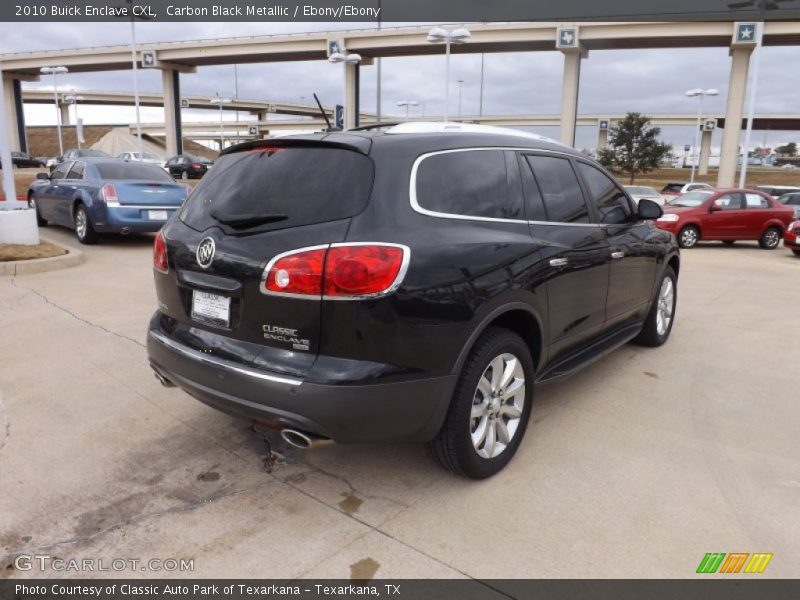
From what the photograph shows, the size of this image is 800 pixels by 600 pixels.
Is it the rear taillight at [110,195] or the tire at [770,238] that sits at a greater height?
the rear taillight at [110,195]

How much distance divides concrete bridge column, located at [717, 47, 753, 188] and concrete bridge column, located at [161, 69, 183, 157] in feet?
148

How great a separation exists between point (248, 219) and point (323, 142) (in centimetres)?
55

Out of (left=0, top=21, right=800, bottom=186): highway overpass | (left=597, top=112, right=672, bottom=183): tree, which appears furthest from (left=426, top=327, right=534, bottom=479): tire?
(left=597, top=112, right=672, bottom=183): tree

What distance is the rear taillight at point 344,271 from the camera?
8.87 ft

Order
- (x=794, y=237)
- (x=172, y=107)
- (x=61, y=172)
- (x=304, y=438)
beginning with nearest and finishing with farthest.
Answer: (x=304, y=438), (x=61, y=172), (x=794, y=237), (x=172, y=107)

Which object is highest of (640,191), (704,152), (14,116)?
(14,116)

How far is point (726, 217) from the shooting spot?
1512 cm

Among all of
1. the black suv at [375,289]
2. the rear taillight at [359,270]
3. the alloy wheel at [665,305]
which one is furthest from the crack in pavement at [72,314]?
the alloy wheel at [665,305]

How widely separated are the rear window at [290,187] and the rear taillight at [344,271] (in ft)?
0.67

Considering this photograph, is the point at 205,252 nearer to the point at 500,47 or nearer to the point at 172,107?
the point at 500,47

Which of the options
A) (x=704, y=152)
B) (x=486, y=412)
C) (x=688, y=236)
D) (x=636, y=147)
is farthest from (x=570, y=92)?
(x=704, y=152)

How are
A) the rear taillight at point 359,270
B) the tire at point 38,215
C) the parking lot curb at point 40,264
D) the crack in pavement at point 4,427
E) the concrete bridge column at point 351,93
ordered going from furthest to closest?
the concrete bridge column at point 351,93 < the tire at point 38,215 < the parking lot curb at point 40,264 < the crack in pavement at point 4,427 < the rear taillight at point 359,270

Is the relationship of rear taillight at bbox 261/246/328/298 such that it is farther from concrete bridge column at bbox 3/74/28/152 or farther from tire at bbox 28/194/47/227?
concrete bridge column at bbox 3/74/28/152

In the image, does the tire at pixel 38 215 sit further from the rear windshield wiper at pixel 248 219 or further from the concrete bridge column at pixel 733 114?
the concrete bridge column at pixel 733 114
